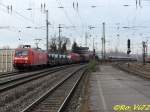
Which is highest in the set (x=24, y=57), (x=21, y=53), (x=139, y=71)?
(x=21, y=53)

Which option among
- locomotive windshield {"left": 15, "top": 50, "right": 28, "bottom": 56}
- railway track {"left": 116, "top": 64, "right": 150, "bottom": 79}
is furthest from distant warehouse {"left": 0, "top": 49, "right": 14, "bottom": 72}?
railway track {"left": 116, "top": 64, "right": 150, "bottom": 79}

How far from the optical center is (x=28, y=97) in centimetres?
2144

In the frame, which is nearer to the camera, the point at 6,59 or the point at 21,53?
the point at 21,53

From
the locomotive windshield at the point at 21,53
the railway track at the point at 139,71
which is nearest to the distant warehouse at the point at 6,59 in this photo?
the locomotive windshield at the point at 21,53

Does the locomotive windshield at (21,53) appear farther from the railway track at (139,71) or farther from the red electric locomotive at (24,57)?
the railway track at (139,71)

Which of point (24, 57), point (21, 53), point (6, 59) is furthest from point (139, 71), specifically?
point (6, 59)

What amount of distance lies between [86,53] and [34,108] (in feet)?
340

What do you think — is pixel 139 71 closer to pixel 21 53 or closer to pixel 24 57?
pixel 24 57

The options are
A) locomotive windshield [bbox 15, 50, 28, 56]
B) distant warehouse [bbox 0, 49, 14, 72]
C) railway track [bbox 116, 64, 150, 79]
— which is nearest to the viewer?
railway track [bbox 116, 64, 150, 79]

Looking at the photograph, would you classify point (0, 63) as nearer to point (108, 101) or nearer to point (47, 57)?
point (47, 57)

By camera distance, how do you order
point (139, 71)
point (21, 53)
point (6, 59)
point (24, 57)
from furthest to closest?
point (139, 71)
point (6, 59)
point (21, 53)
point (24, 57)

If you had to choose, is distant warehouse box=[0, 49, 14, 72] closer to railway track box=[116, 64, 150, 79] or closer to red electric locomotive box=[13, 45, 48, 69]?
red electric locomotive box=[13, 45, 48, 69]

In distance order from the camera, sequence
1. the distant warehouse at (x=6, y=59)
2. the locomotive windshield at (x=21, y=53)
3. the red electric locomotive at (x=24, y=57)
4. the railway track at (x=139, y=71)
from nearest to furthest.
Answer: the railway track at (x=139, y=71)
the red electric locomotive at (x=24, y=57)
the locomotive windshield at (x=21, y=53)
the distant warehouse at (x=6, y=59)

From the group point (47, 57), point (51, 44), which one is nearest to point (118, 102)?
point (47, 57)
